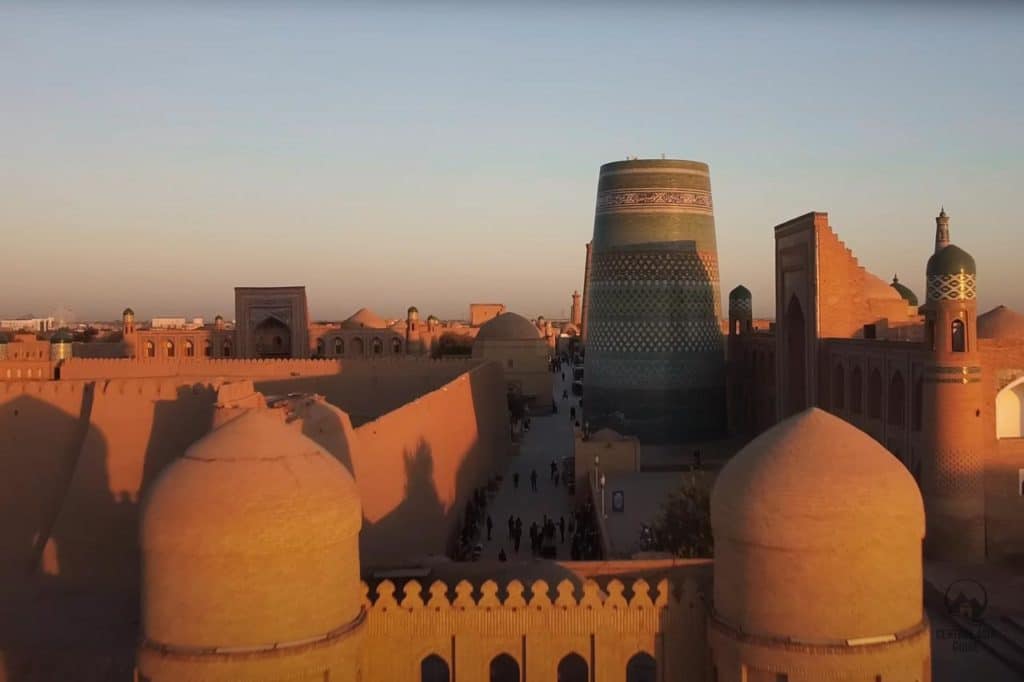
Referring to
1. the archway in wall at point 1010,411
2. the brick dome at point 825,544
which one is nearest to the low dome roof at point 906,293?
the archway in wall at point 1010,411

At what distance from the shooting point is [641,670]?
395 inches

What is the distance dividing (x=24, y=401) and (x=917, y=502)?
39.8 ft

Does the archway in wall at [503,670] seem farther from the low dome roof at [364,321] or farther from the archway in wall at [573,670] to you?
the low dome roof at [364,321]

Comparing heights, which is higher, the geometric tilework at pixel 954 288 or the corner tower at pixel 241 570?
the geometric tilework at pixel 954 288

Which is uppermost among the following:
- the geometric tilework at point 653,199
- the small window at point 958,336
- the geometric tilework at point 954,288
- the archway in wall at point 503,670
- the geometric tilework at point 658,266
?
the geometric tilework at point 653,199

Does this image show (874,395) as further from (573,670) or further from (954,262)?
(573,670)

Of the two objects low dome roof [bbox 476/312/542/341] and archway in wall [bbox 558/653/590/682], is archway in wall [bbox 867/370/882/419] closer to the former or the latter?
archway in wall [bbox 558/653/590/682]

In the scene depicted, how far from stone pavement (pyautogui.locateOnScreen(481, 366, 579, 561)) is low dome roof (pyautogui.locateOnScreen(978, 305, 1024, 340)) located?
828 centimetres

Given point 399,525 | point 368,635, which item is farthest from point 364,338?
point 368,635

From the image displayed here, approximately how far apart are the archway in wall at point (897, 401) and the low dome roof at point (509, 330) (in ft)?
74.6

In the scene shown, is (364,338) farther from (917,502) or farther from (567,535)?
(917,502)

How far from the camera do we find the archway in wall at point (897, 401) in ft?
52.8

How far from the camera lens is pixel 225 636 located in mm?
6910

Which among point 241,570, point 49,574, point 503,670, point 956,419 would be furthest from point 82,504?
point 956,419
